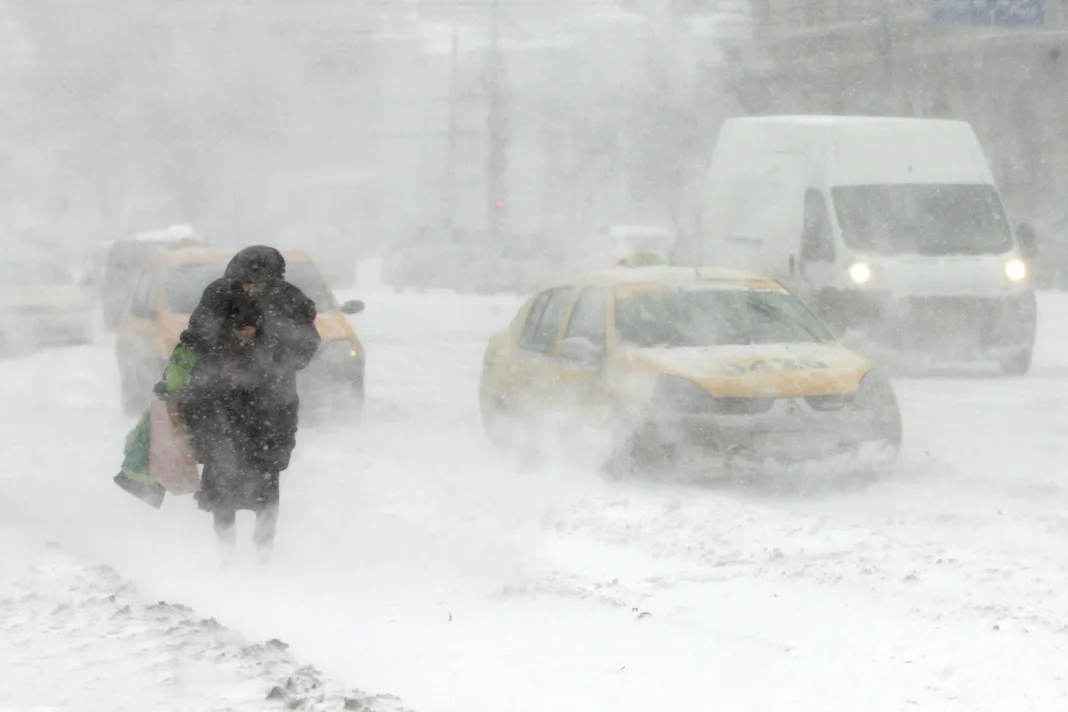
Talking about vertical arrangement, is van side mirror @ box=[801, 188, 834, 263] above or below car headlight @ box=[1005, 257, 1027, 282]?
above

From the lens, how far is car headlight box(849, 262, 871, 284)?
15.5 m

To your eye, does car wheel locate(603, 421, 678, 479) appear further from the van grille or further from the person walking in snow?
the person walking in snow

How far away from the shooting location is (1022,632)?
572cm

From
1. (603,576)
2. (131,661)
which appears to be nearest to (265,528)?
(603,576)

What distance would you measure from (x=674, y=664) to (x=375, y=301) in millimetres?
26150

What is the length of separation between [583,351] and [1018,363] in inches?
297

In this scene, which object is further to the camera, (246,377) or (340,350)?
(340,350)

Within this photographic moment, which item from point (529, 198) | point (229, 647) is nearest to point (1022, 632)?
point (229, 647)

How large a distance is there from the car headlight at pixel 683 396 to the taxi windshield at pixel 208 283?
15.5 ft

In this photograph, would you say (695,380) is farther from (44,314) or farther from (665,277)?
(44,314)

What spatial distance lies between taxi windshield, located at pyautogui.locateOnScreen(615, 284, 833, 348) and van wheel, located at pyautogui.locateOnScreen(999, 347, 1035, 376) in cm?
612

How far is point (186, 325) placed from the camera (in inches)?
505

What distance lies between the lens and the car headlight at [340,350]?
496 inches

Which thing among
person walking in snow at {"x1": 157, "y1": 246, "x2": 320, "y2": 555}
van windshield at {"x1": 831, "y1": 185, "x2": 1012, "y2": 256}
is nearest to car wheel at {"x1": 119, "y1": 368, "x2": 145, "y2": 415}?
person walking in snow at {"x1": 157, "y1": 246, "x2": 320, "y2": 555}
